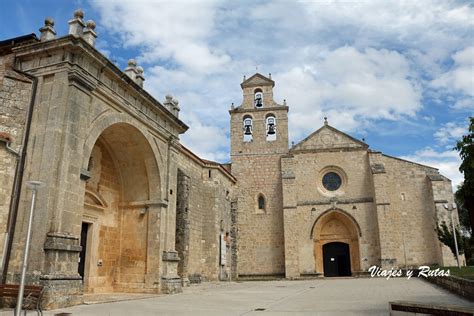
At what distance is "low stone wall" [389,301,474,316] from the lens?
17.9ft

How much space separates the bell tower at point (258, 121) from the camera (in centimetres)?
2748

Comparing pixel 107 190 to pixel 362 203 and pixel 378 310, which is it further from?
pixel 362 203

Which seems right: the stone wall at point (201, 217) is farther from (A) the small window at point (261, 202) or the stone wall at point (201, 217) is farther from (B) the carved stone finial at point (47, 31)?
(B) the carved stone finial at point (47, 31)

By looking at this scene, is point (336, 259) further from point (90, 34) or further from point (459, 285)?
point (90, 34)

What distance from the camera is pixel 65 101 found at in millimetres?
8680

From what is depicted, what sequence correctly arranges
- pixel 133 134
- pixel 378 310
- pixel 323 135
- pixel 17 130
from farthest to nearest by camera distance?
pixel 323 135, pixel 133 134, pixel 17 130, pixel 378 310

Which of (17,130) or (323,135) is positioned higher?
(323,135)

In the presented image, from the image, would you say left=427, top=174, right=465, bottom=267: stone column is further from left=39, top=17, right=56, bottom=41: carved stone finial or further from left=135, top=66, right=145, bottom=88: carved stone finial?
left=39, top=17, right=56, bottom=41: carved stone finial

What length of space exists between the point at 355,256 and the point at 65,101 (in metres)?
21.6

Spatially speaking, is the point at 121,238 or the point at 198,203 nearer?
the point at 121,238

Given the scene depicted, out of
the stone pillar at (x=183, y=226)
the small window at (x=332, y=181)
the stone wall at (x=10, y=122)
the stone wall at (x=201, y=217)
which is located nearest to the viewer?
the stone wall at (x=10, y=122)

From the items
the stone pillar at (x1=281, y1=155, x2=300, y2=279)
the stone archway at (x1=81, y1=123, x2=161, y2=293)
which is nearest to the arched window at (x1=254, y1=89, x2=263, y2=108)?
the stone pillar at (x1=281, y1=155, x2=300, y2=279)

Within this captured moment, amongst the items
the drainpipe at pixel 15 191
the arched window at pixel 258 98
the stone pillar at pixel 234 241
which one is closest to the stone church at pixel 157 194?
the drainpipe at pixel 15 191

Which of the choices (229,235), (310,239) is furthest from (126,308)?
(310,239)
